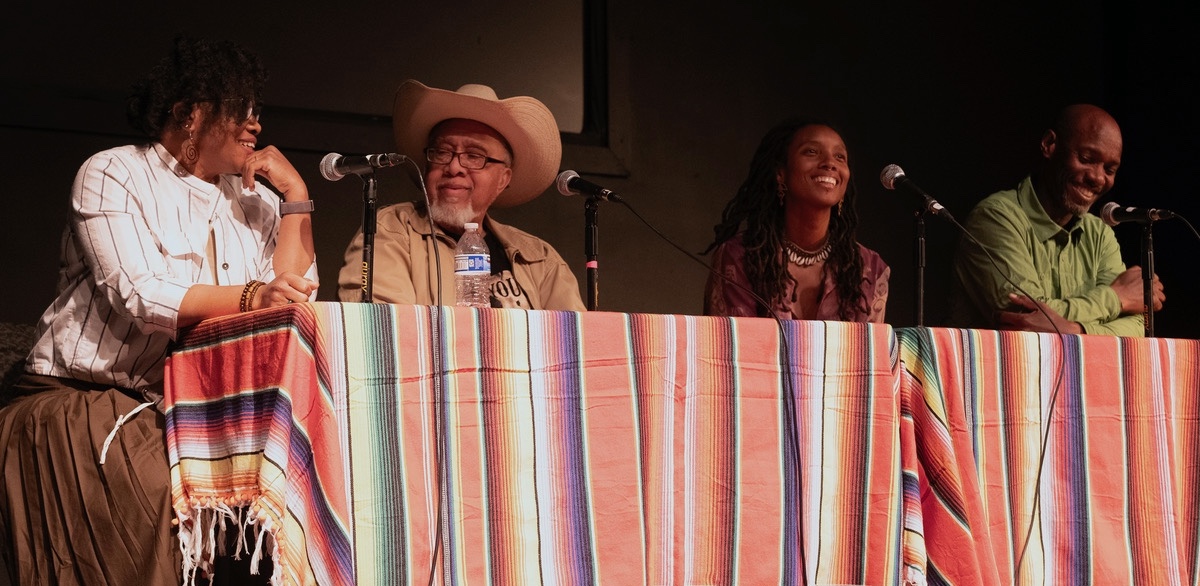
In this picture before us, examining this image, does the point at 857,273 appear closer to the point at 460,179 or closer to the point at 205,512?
the point at 460,179

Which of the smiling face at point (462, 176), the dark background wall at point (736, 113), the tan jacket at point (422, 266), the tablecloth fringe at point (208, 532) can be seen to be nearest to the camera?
the tablecloth fringe at point (208, 532)

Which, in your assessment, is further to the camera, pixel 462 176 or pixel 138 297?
pixel 462 176

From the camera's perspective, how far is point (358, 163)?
10.1 feet

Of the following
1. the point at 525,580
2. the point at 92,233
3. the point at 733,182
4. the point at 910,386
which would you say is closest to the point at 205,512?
the point at 525,580

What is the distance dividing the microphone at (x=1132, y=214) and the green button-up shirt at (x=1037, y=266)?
1.43ft

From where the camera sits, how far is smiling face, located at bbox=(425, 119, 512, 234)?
418 centimetres

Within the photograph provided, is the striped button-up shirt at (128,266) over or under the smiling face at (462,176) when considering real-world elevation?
under

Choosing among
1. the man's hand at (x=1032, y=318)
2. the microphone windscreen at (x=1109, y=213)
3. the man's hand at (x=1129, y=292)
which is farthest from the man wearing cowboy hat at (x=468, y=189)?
the man's hand at (x=1129, y=292)

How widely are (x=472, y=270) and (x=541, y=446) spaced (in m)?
0.78

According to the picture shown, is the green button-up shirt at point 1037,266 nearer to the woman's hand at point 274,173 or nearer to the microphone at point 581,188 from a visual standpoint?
the microphone at point 581,188

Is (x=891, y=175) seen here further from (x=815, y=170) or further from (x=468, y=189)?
(x=468, y=189)

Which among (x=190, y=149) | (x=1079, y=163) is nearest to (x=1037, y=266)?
(x=1079, y=163)

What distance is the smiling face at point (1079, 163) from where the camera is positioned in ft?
17.2

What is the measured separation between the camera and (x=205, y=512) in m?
2.70
